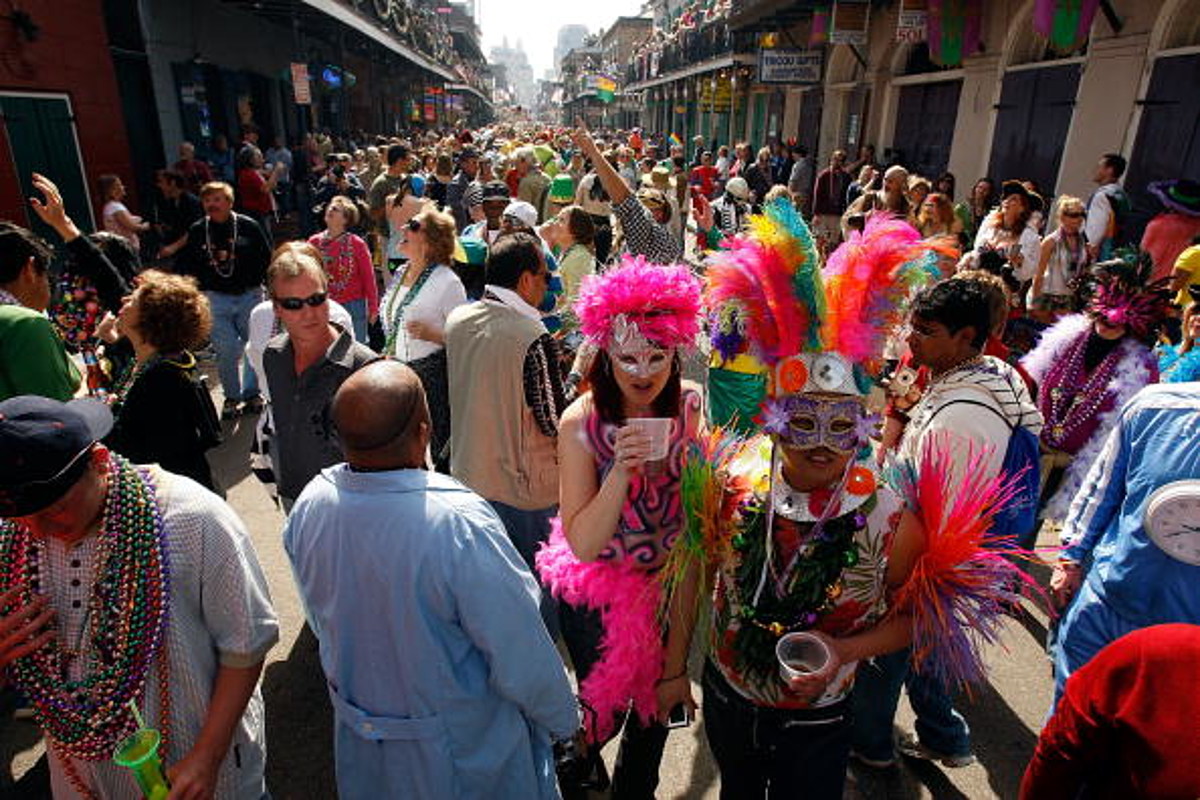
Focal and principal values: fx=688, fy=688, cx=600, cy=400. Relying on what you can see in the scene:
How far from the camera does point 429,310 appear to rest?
377cm

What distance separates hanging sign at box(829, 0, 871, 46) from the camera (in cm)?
1408

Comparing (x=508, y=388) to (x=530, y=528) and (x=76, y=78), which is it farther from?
(x=76, y=78)

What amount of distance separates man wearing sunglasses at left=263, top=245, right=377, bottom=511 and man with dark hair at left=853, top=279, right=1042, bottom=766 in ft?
7.48

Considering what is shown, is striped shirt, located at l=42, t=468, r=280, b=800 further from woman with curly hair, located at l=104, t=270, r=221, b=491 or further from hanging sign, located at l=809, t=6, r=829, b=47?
hanging sign, located at l=809, t=6, r=829, b=47

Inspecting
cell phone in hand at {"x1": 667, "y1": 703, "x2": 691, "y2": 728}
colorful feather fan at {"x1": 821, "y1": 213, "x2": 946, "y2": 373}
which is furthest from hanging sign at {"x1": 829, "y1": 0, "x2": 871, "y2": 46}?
cell phone in hand at {"x1": 667, "y1": 703, "x2": 691, "y2": 728}

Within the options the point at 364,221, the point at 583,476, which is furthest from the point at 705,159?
the point at 583,476

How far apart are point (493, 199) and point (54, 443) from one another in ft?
17.4

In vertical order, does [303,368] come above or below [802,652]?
above

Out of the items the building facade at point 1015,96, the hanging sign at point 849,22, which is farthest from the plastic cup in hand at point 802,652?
the hanging sign at point 849,22

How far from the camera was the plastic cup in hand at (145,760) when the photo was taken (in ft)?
4.95

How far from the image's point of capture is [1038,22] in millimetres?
8305

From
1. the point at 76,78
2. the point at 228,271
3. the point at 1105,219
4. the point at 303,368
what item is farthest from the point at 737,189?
the point at 76,78

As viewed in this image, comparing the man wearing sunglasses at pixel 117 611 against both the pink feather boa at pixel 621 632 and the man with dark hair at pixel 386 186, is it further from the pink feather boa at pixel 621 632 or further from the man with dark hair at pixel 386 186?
the man with dark hair at pixel 386 186

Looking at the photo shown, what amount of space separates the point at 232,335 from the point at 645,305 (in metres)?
5.22
